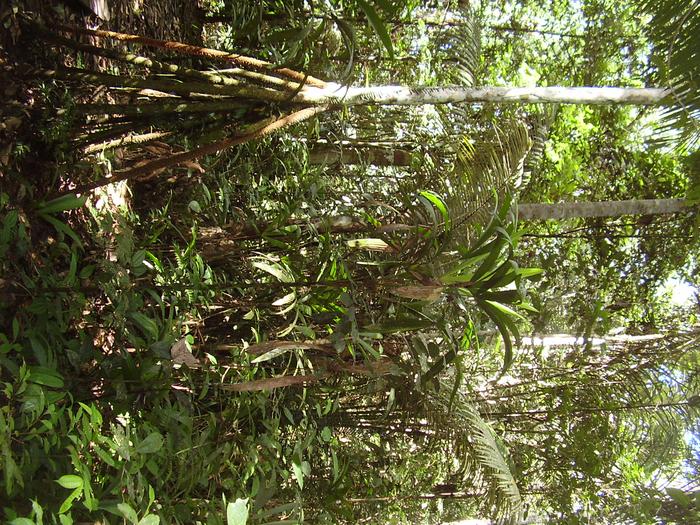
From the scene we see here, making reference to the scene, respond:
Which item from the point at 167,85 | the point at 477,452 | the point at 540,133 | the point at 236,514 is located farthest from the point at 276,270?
the point at 540,133

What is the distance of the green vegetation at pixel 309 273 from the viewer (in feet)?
6.23

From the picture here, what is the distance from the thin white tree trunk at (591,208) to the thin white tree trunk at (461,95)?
0.59 m

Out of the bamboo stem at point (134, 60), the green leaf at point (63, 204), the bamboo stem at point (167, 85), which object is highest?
the bamboo stem at point (134, 60)

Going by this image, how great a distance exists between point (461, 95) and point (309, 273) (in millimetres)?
1049

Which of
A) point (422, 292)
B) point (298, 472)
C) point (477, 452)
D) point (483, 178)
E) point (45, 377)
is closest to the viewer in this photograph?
point (45, 377)

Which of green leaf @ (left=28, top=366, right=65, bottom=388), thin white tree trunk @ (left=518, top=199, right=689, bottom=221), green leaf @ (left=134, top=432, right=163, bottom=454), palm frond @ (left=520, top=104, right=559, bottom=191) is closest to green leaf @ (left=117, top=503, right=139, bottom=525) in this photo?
green leaf @ (left=134, top=432, right=163, bottom=454)

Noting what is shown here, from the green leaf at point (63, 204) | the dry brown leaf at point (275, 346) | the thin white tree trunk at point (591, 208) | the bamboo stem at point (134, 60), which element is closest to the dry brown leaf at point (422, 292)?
the dry brown leaf at point (275, 346)

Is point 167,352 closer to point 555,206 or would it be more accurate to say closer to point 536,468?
point 555,206

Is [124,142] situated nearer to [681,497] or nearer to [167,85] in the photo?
[167,85]

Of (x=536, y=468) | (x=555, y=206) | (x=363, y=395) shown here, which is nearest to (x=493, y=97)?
(x=555, y=206)

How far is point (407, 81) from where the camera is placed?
14.0 feet

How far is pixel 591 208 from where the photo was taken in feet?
10.2

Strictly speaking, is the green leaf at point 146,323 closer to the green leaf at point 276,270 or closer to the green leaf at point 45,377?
the green leaf at point 45,377

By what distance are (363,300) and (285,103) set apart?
0.83m
